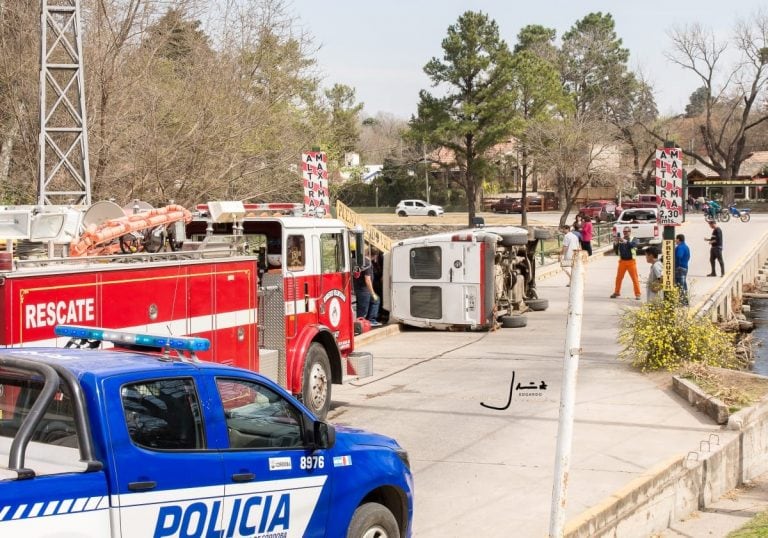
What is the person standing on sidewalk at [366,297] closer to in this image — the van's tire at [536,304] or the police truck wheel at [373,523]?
the van's tire at [536,304]

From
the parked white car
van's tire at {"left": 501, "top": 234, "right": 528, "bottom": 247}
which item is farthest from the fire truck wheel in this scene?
the parked white car

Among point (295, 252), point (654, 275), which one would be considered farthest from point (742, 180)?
point (295, 252)

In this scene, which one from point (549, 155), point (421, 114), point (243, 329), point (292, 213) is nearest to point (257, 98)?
point (292, 213)

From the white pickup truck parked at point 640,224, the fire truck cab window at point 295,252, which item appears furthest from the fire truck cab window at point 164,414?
the white pickup truck parked at point 640,224

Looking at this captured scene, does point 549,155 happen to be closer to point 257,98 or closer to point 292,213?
point 257,98

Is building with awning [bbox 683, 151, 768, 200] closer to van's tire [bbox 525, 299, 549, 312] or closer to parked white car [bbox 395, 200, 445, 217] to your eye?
parked white car [bbox 395, 200, 445, 217]

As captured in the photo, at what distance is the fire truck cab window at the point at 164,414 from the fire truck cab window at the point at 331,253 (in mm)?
7728

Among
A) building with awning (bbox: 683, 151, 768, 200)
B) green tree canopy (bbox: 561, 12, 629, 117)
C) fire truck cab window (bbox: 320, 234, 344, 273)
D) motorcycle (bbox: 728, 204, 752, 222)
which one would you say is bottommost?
fire truck cab window (bbox: 320, 234, 344, 273)

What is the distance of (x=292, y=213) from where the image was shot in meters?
13.2

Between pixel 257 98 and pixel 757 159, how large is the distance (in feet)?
294

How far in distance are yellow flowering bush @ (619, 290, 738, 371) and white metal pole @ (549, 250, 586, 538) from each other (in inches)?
375

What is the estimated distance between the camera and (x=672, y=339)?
1571 cm

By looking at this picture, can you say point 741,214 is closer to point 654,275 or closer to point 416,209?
point 416,209

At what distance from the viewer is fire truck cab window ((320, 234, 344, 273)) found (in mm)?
13047
